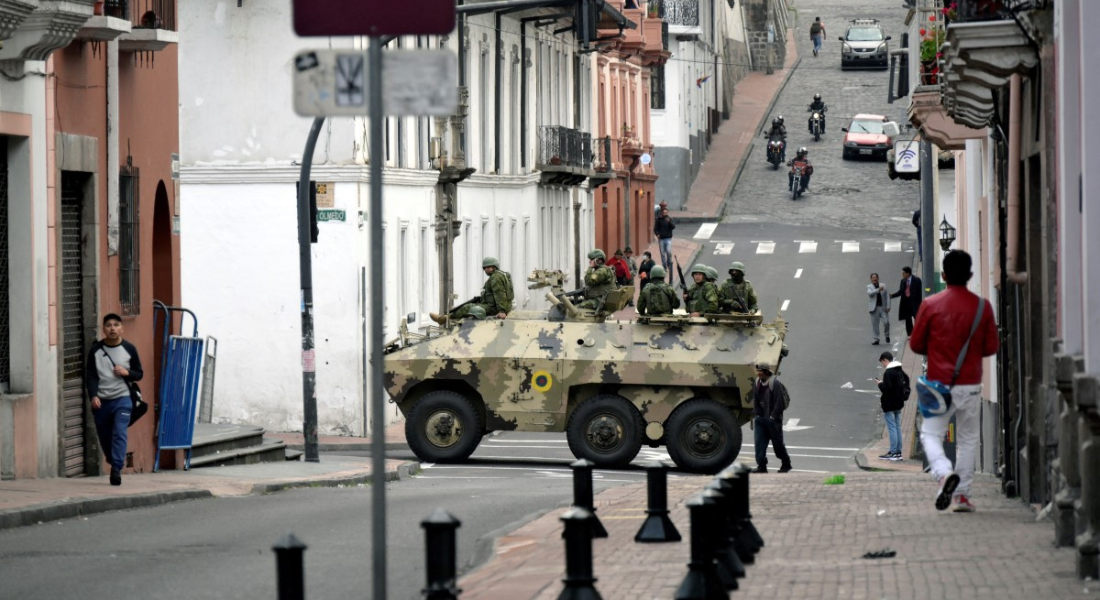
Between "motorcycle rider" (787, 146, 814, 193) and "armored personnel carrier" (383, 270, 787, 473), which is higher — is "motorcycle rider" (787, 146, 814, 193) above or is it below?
above

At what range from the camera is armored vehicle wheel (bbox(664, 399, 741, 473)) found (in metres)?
23.4

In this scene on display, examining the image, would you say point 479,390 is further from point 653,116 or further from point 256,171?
point 653,116

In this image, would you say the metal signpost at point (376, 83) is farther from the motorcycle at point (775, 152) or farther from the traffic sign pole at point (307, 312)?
the motorcycle at point (775, 152)

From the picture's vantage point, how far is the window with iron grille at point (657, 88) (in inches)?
2584

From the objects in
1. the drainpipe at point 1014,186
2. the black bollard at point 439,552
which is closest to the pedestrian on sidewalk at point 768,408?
the drainpipe at point 1014,186

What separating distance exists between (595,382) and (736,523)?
41.7ft

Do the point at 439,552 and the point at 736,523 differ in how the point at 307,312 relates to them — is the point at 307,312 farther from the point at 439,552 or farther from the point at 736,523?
the point at 439,552

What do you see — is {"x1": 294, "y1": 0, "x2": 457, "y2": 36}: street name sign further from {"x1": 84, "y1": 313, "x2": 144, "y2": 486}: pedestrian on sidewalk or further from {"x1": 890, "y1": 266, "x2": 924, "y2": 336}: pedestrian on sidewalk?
{"x1": 890, "y1": 266, "x2": 924, "y2": 336}: pedestrian on sidewalk

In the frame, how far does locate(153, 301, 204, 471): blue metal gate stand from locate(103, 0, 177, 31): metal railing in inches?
117

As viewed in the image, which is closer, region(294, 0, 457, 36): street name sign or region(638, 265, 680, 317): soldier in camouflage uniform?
region(294, 0, 457, 36): street name sign

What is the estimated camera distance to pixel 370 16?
7.12 metres

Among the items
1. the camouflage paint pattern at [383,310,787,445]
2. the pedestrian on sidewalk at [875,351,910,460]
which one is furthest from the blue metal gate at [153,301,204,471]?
the pedestrian on sidewalk at [875,351,910,460]

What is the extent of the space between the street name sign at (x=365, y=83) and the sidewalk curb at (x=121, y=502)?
4509 mm

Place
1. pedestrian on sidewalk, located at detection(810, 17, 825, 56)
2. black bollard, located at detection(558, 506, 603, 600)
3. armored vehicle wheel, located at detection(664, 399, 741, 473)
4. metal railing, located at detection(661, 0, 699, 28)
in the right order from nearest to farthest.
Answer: black bollard, located at detection(558, 506, 603, 600), armored vehicle wheel, located at detection(664, 399, 741, 473), metal railing, located at detection(661, 0, 699, 28), pedestrian on sidewalk, located at detection(810, 17, 825, 56)
